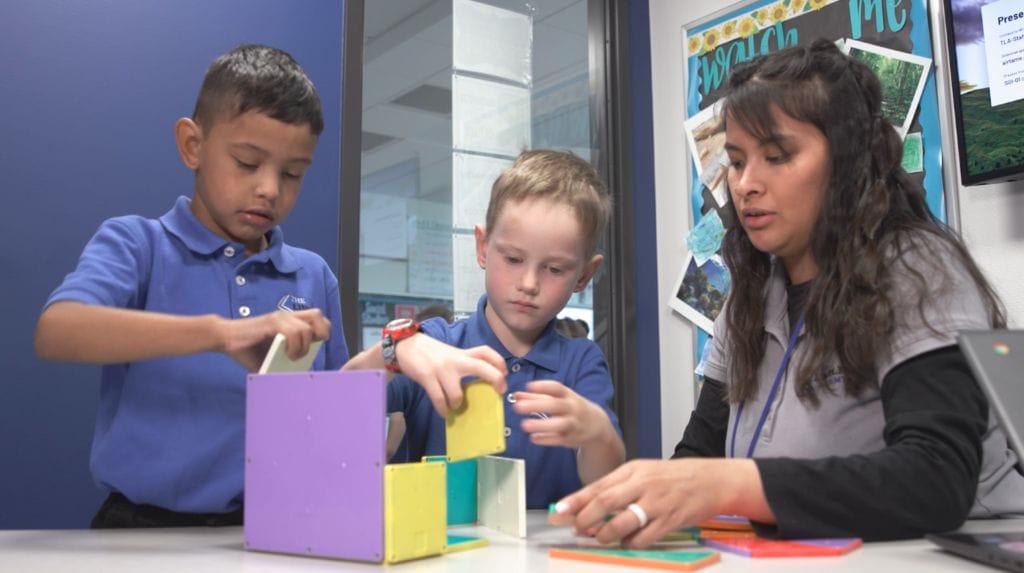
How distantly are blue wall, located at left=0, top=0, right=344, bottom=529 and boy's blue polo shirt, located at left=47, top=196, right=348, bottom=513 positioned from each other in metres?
0.63

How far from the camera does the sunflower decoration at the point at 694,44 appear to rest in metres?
2.76

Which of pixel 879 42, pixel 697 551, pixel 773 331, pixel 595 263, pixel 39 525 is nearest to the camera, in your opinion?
pixel 697 551

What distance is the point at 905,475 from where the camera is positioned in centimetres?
81

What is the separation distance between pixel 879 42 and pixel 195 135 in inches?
69.8

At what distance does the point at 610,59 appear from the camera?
289 centimetres

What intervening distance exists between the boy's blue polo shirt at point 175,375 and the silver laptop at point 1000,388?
88cm

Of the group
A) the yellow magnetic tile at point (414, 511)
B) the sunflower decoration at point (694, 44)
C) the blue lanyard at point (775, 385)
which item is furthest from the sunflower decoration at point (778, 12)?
the yellow magnetic tile at point (414, 511)

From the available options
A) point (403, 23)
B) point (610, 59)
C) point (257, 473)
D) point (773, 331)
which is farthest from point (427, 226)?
point (257, 473)

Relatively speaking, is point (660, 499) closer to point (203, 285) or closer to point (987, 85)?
point (203, 285)

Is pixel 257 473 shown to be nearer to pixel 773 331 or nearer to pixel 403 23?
pixel 773 331

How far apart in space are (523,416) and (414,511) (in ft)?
1.92

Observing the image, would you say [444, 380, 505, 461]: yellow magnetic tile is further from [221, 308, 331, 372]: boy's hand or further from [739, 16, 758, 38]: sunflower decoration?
[739, 16, 758, 38]: sunflower decoration

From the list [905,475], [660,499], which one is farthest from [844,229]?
[660,499]

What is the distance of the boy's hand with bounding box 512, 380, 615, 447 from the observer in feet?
2.88
